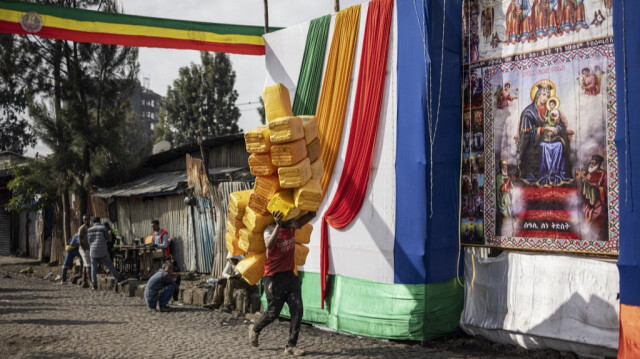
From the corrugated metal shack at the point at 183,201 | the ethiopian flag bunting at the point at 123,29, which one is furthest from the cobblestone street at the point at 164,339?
the ethiopian flag bunting at the point at 123,29

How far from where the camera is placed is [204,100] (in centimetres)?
2870

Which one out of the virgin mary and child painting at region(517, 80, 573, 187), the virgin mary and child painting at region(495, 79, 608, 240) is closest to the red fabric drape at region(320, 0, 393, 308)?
the virgin mary and child painting at region(495, 79, 608, 240)

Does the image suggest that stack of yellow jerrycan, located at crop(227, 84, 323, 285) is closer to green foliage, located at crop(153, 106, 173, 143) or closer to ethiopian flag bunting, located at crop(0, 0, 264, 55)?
ethiopian flag bunting, located at crop(0, 0, 264, 55)

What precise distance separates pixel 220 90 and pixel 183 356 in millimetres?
23016

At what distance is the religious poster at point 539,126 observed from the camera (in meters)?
6.37

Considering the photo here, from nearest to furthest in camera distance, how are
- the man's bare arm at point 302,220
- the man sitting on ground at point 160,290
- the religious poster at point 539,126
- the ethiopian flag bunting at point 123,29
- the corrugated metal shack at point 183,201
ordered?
the religious poster at point 539,126
the man's bare arm at point 302,220
the ethiopian flag bunting at point 123,29
the man sitting on ground at point 160,290
the corrugated metal shack at point 183,201

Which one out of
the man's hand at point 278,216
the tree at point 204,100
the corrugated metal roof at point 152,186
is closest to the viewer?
the man's hand at point 278,216

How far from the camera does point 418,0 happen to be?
7.43 meters

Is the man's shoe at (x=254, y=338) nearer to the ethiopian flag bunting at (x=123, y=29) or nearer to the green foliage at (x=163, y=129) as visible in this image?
the ethiopian flag bunting at (x=123, y=29)

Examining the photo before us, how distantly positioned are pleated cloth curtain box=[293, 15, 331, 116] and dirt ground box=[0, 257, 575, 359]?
3462 mm

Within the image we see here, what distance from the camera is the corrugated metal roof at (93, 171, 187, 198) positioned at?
1495 cm

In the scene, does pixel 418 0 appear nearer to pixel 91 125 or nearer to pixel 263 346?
pixel 263 346

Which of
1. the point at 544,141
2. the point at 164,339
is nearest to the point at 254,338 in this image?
the point at 164,339

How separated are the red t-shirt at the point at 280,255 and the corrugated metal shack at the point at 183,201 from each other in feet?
16.9
